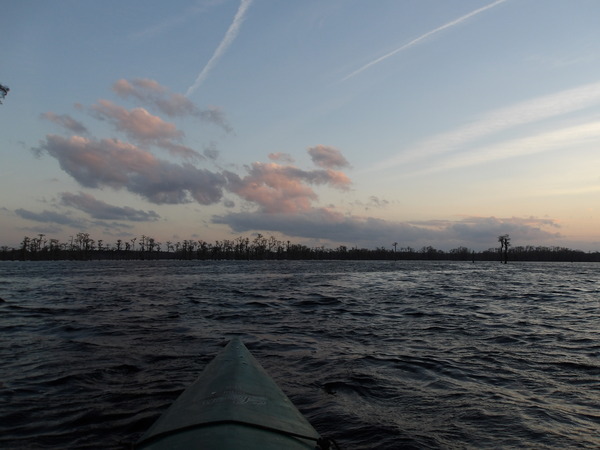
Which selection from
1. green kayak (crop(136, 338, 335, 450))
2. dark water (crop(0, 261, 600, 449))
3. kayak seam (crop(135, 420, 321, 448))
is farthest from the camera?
dark water (crop(0, 261, 600, 449))

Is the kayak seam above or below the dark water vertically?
above

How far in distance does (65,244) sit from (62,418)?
687 feet

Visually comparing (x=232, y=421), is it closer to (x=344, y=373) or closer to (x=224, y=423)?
(x=224, y=423)

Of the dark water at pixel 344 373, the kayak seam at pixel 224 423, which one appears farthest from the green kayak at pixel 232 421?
the dark water at pixel 344 373

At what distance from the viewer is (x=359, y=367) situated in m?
8.72

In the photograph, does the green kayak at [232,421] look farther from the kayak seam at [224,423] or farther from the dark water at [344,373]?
the dark water at [344,373]

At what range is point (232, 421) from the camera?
3.75 metres

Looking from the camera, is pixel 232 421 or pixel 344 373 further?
pixel 344 373

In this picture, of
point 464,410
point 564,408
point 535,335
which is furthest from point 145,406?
point 535,335

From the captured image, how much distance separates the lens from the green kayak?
11.5 ft

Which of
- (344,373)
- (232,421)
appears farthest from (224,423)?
(344,373)

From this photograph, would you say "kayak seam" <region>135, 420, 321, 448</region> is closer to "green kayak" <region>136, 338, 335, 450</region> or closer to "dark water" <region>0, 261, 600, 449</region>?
"green kayak" <region>136, 338, 335, 450</region>

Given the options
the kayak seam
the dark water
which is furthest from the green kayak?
the dark water

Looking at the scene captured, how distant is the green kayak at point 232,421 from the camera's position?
3494mm
